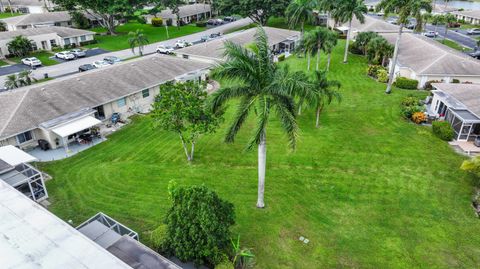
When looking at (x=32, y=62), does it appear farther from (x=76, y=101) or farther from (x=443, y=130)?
(x=443, y=130)

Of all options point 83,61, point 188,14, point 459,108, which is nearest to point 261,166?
point 459,108

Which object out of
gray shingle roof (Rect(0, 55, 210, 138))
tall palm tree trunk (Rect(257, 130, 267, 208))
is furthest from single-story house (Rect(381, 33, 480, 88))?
tall palm tree trunk (Rect(257, 130, 267, 208))

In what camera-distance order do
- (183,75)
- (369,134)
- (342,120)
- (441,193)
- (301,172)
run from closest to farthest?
(441,193), (301,172), (369,134), (342,120), (183,75)

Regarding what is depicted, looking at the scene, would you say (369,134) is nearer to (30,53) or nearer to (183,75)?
(183,75)

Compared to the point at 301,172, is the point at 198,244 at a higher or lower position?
higher

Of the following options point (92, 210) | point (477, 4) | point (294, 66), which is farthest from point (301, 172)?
point (477, 4)

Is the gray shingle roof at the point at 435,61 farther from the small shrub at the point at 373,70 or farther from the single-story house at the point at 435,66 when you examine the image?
the small shrub at the point at 373,70
